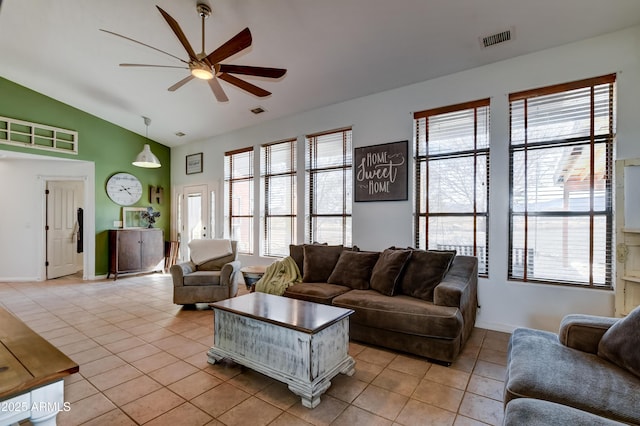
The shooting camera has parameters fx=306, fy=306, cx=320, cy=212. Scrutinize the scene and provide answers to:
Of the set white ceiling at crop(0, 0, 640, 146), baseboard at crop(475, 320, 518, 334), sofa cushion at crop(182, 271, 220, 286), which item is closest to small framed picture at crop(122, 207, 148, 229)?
white ceiling at crop(0, 0, 640, 146)

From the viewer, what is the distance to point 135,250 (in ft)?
21.2

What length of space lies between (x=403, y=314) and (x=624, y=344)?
1435mm

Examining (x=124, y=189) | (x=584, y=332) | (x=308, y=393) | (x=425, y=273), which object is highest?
(x=124, y=189)

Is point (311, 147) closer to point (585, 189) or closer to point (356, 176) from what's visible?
point (356, 176)

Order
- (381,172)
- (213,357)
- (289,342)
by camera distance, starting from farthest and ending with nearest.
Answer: (381,172)
(213,357)
(289,342)

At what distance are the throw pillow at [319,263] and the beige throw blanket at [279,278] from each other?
142mm

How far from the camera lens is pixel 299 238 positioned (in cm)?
509

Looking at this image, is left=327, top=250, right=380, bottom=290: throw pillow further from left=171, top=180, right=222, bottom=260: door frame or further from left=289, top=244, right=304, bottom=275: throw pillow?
left=171, top=180, right=222, bottom=260: door frame

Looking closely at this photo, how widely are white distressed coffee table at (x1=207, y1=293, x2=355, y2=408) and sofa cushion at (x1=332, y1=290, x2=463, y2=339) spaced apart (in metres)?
0.51

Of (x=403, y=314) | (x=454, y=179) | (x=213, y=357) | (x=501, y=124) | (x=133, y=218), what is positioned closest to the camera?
(x=213, y=357)

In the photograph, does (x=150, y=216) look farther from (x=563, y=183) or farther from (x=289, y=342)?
(x=563, y=183)

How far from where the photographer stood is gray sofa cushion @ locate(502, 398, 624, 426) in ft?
3.64

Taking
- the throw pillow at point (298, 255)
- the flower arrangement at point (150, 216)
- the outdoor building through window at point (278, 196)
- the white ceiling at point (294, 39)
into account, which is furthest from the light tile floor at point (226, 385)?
the flower arrangement at point (150, 216)

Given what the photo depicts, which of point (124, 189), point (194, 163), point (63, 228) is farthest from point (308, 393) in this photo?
point (63, 228)
